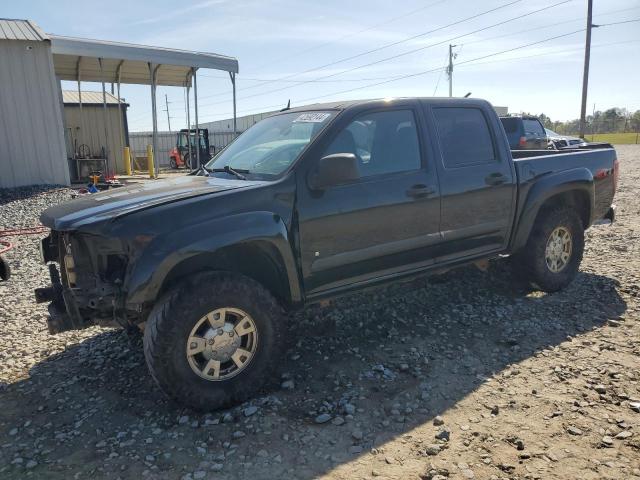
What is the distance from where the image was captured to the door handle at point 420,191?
3.98m

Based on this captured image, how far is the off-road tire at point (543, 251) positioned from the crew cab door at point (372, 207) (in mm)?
1385

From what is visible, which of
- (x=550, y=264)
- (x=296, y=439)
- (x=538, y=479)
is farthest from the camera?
(x=550, y=264)

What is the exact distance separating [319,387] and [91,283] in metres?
1.68

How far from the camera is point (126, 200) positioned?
3393 mm

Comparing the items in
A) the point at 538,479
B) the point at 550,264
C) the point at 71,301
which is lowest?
the point at 538,479

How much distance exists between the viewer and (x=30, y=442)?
2969 millimetres

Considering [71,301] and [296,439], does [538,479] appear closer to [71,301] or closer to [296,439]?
[296,439]

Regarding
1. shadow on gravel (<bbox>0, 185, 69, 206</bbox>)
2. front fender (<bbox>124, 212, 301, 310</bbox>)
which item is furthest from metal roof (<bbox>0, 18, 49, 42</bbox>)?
front fender (<bbox>124, 212, 301, 310</bbox>)

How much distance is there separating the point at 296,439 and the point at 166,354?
93 centimetres

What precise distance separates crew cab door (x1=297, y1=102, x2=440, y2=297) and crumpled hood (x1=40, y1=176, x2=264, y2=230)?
559 mm

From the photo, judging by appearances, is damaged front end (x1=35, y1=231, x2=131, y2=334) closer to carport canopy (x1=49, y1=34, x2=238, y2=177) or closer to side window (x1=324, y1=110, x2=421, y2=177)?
side window (x1=324, y1=110, x2=421, y2=177)

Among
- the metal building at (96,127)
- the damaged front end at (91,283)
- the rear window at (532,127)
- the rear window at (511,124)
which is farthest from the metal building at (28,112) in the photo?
the rear window at (532,127)

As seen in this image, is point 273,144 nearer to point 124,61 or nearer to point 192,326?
point 192,326

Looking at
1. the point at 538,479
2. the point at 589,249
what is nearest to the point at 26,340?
the point at 538,479
